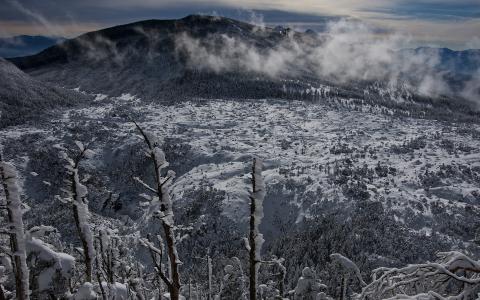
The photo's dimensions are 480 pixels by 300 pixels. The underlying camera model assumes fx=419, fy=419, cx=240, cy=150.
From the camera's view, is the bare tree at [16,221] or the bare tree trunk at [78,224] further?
the bare tree trunk at [78,224]

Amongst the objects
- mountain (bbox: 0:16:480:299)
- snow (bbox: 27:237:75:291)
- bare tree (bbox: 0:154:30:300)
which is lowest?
mountain (bbox: 0:16:480:299)

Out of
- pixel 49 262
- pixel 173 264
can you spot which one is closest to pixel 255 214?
pixel 173 264

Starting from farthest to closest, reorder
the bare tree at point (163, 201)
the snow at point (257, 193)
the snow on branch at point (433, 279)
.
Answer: the snow at point (257, 193)
the bare tree at point (163, 201)
the snow on branch at point (433, 279)

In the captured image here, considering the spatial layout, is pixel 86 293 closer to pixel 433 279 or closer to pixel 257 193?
pixel 257 193

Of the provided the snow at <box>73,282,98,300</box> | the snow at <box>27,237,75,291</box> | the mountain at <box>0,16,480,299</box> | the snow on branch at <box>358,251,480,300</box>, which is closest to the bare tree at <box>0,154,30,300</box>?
the snow at <box>73,282,98,300</box>

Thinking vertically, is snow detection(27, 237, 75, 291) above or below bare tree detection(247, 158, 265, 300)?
below

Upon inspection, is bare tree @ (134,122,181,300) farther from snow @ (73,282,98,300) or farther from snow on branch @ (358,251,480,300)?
snow on branch @ (358,251,480,300)

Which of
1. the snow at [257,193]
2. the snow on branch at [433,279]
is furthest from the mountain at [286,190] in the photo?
the snow on branch at [433,279]

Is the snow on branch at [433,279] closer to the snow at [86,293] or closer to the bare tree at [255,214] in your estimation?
the bare tree at [255,214]

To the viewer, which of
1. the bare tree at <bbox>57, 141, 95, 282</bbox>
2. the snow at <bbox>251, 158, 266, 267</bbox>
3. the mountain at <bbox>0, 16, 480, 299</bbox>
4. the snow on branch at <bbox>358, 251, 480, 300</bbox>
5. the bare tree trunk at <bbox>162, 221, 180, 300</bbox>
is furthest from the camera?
the mountain at <bbox>0, 16, 480, 299</bbox>
